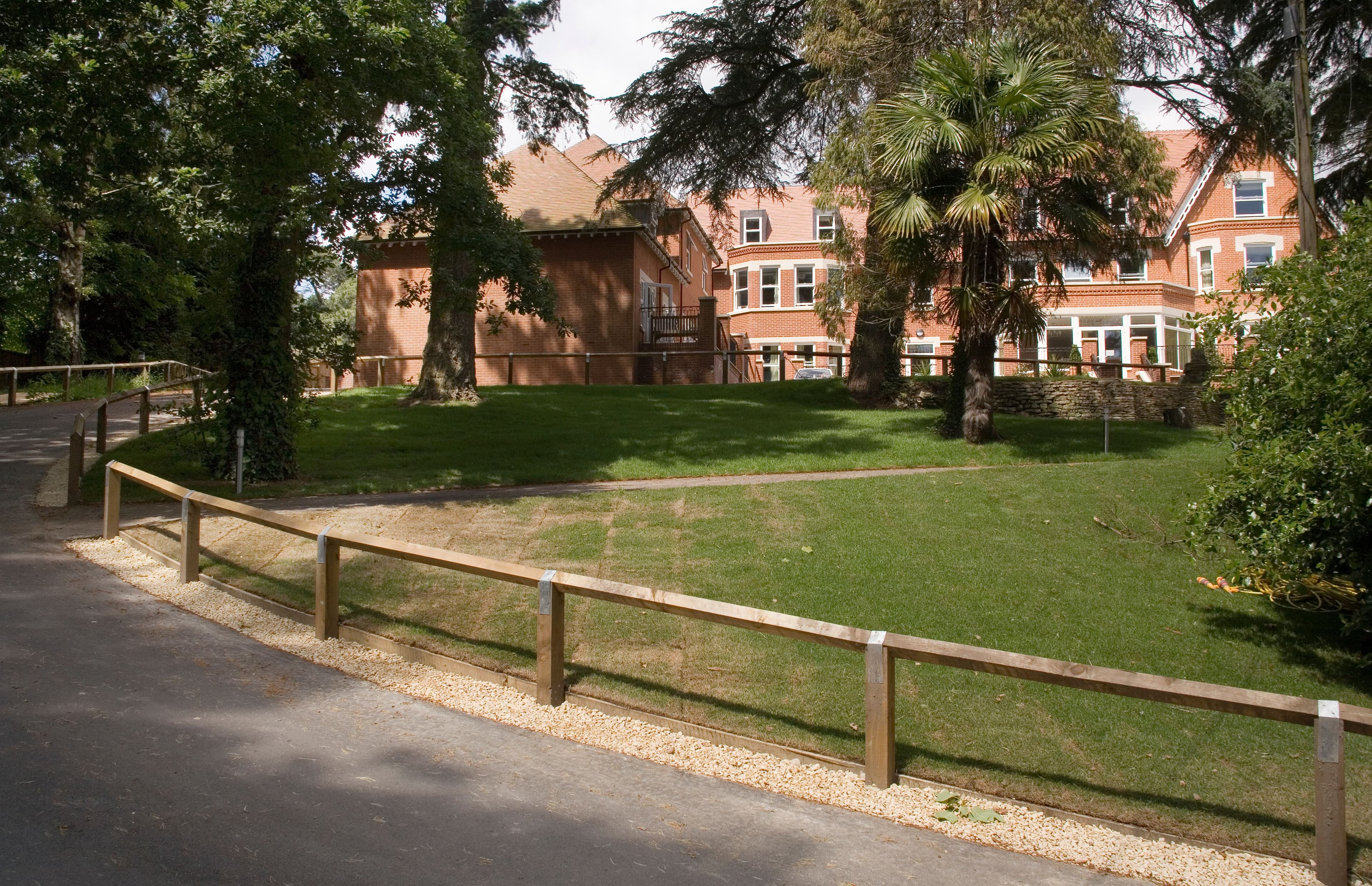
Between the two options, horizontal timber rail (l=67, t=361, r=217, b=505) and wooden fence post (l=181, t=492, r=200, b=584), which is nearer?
wooden fence post (l=181, t=492, r=200, b=584)

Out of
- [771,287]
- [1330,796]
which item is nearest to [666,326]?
[771,287]

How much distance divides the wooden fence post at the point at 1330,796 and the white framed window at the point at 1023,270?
1181 cm

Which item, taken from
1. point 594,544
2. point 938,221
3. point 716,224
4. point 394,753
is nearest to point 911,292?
point 938,221

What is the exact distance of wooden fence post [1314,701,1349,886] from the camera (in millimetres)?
4480

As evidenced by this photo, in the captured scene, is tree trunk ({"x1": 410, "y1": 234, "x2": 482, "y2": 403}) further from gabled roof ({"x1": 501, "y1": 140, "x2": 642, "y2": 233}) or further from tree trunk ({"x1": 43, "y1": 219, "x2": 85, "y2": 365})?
tree trunk ({"x1": 43, "y1": 219, "x2": 85, "y2": 365})

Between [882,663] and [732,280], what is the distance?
132ft

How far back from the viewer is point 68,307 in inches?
1119

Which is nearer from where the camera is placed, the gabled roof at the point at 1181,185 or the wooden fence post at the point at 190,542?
the wooden fence post at the point at 190,542

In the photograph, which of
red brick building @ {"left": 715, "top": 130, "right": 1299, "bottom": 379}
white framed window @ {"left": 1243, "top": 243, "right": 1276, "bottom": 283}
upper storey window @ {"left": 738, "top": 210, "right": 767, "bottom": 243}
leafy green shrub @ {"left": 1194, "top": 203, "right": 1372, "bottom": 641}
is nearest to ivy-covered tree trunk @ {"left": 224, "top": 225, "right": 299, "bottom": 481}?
leafy green shrub @ {"left": 1194, "top": 203, "right": 1372, "bottom": 641}

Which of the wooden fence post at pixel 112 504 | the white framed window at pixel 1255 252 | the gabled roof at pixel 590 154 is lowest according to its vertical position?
the wooden fence post at pixel 112 504

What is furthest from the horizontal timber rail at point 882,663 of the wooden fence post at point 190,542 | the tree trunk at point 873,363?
the tree trunk at point 873,363

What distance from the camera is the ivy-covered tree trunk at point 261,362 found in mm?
13008

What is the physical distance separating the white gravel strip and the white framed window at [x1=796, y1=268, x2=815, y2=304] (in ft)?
119

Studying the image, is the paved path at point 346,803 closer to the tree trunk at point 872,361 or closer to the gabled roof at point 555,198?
the tree trunk at point 872,361
